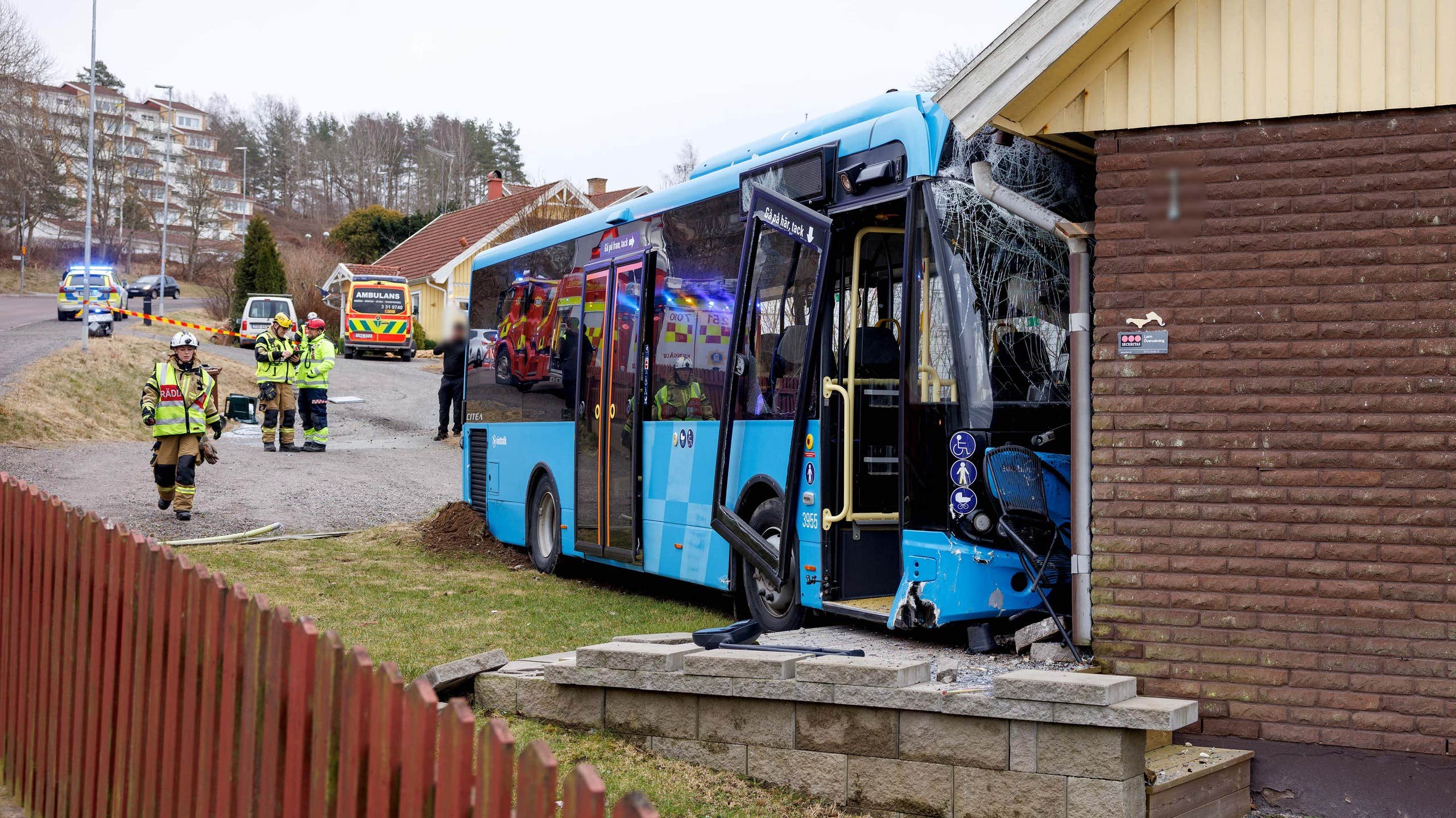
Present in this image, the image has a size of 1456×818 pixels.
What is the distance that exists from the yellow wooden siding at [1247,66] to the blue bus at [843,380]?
0.76 meters

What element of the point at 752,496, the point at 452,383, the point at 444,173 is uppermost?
the point at 444,173

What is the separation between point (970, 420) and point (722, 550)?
2.95m

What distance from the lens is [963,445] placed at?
21.8 ft

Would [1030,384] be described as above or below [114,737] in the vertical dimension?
above

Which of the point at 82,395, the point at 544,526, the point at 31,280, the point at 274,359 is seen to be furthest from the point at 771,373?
the point at 31,280

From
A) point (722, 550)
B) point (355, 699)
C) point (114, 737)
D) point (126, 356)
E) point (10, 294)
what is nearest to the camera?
point (355, 699)

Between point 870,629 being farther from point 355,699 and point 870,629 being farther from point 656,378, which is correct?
point 355,699

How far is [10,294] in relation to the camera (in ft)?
207

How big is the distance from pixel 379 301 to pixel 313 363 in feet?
67.4

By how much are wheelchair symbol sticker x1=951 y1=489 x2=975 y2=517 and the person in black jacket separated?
16.8 metres

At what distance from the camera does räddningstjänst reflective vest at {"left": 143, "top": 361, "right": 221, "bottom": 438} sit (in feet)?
45.9

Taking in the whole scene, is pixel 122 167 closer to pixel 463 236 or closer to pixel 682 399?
pixel 463 236

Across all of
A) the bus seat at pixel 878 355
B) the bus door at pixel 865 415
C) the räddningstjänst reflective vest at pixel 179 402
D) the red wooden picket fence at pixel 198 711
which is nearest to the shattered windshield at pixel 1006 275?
the bus door at pixel 865 415

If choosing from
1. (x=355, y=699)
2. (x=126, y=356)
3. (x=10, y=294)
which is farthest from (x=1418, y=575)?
(x=10, y=294)
